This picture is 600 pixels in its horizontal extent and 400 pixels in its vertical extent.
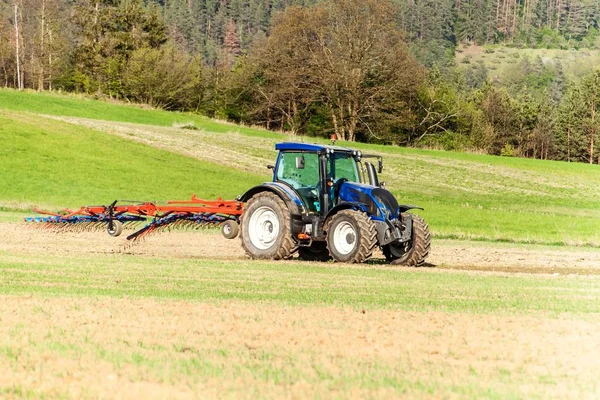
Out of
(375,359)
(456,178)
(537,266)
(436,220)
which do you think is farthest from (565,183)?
(375,359)

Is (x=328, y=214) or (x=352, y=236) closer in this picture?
(x=352, y=236)

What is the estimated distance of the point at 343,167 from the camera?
16.3 m

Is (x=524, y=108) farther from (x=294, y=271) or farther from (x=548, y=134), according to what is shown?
(x=294, y=271)

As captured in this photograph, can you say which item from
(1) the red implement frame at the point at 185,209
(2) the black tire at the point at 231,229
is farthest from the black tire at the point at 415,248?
(1) the red implement frame at the point at 185,209

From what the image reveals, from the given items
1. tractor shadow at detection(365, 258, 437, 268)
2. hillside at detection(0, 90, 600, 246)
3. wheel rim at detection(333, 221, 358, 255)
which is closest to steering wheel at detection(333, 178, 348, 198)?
wheel rim at detection(333, 221, 358, 255)

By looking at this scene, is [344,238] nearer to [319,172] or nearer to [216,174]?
[319,172]

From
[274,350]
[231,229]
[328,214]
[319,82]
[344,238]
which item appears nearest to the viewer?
[274,350]

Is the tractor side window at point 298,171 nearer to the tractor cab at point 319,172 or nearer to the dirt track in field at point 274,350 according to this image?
the tractor cab at point 319,172

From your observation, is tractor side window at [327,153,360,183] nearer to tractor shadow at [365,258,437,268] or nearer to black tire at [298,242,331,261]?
black tire at [298,242,331,261]

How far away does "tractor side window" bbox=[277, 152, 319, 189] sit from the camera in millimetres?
15970

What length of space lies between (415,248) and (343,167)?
212 cm

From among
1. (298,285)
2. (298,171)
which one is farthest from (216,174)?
(298,285)

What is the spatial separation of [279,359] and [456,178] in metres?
39.9

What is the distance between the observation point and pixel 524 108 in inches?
3964
